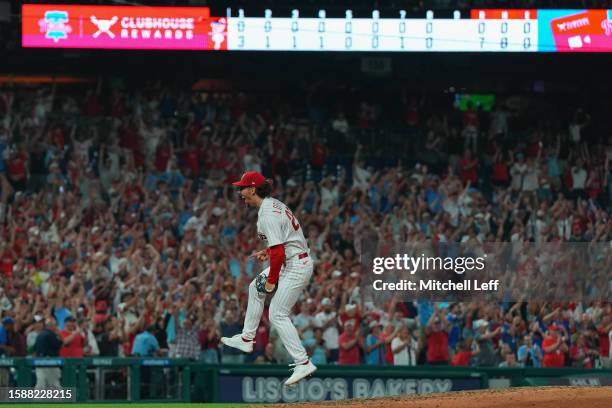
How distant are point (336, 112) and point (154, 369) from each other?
33.6 ft

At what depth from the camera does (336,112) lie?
25359 mm

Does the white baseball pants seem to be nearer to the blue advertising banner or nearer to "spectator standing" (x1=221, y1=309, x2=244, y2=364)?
the blue advertising banner

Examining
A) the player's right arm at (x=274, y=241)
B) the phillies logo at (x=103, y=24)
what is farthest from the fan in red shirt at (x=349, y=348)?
the phillies logo at (x=103, y=24)

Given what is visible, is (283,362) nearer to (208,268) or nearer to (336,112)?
(208,268)

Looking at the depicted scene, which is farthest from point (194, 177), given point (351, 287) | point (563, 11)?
point (563, 11)

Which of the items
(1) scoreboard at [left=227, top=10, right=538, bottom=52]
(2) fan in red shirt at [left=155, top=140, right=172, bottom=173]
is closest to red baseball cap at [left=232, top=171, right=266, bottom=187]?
(1) scoreboard at [left=227, top=10, right=538, bottom=52]

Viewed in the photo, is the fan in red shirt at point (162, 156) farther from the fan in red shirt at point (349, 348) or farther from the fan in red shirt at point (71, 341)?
the fan in red shirt at point (349, 348)

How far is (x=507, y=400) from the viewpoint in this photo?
11.2 m

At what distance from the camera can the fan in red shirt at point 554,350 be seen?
17.2 meters

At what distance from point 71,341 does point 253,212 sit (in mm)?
5282

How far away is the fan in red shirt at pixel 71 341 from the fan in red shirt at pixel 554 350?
6.26 metres

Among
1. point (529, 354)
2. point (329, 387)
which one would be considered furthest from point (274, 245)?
point (529, 354)

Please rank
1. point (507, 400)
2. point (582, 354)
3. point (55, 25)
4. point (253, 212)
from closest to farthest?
1. point (507, 400)
2. point (582, 354)
3. point (253, 212)
4. point (55, 25)

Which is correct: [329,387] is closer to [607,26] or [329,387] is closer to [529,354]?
[529,354]
